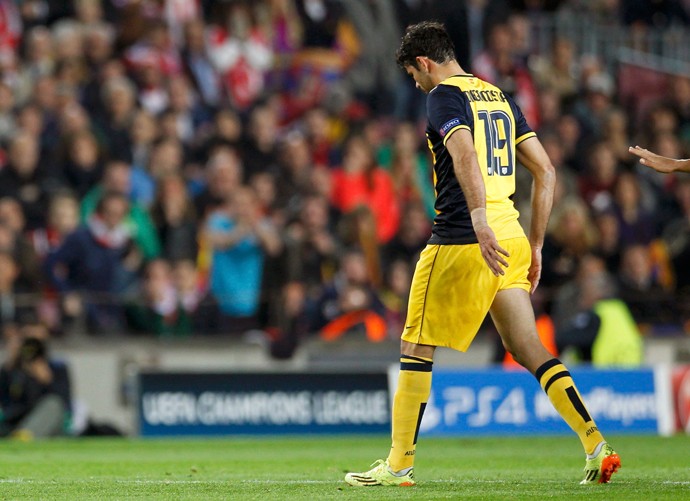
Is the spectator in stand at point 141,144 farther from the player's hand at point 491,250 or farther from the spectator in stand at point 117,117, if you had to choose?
the player's hand at point 491,250

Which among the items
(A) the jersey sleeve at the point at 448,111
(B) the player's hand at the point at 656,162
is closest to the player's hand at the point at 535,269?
(B) the player's hand at the point at 656,162

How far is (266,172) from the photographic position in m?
17.4

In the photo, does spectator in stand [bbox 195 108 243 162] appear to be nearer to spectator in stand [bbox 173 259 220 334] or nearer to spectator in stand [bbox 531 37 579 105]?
spectator in stand [bbox 173 259 220 334]

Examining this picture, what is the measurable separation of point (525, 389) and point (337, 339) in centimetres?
217

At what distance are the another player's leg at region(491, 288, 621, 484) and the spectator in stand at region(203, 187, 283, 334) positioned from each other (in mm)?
7921

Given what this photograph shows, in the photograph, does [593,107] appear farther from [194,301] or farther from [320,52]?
A: [194,301]

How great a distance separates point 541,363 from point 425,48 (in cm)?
183

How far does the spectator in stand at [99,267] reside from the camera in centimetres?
1526

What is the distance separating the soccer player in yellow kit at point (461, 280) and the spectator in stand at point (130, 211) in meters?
8.25

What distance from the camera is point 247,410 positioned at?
589 inches

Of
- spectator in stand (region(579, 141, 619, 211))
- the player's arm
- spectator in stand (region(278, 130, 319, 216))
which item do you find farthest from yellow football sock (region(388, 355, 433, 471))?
spectator in stand (region(579, 141, 619, 211))

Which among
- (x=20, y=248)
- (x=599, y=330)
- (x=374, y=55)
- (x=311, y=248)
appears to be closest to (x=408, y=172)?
(x=311, y=248)

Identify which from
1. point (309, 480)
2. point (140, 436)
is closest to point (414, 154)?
point (140, 436)

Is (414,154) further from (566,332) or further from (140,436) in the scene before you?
(140,436)
